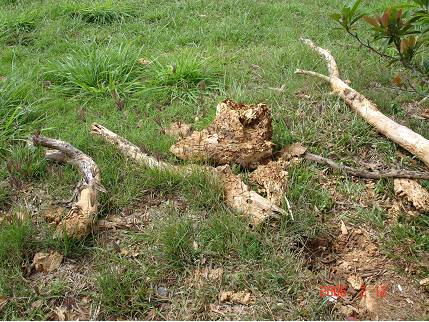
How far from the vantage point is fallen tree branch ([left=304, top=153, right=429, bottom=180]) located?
2896 millimetres

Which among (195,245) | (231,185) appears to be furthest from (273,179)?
(195,245)

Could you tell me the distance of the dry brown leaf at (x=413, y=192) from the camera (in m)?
2.68

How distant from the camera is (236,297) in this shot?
228 centimetres

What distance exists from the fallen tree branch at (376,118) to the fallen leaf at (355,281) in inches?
A: 41.8

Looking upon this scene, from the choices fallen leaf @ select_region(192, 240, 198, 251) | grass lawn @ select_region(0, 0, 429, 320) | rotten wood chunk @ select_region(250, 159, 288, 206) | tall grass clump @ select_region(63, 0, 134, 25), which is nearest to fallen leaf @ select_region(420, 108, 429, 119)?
grass lawn @ select_region(0, 0, 429, 320)

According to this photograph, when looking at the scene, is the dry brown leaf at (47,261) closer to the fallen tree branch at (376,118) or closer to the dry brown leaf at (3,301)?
the dry brown leaf at (3,301)

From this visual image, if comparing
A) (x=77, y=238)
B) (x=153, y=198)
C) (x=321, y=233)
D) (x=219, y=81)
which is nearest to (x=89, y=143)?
(x=153, y=198)

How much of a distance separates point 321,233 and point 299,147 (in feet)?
2.63

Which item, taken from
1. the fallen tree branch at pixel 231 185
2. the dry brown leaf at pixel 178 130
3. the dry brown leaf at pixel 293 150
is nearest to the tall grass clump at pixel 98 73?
the dry brown leaf at pixel 178 130

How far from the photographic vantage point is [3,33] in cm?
526

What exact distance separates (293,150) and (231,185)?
0.65 m

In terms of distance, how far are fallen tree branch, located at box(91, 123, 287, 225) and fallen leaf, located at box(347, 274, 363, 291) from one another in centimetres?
50

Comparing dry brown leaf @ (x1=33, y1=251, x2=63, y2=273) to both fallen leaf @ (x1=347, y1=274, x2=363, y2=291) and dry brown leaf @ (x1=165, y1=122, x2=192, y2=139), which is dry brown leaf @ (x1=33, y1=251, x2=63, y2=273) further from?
fallen leaf @ (x1=347, y1=274, x2=363, y2=291)

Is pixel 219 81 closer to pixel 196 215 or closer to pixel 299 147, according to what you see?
pixel 299 147
